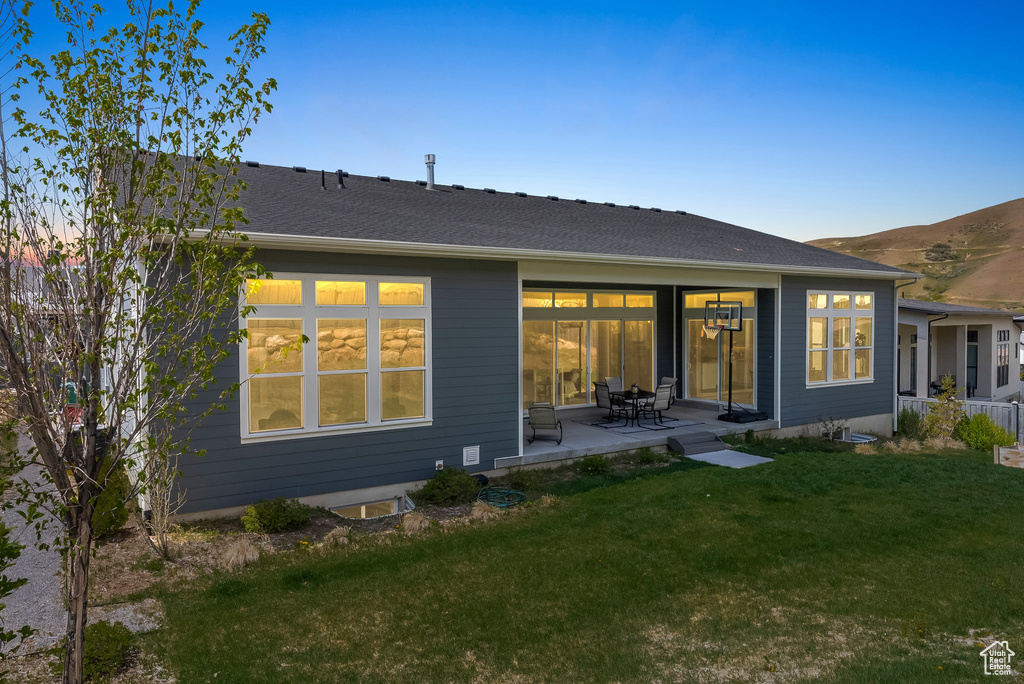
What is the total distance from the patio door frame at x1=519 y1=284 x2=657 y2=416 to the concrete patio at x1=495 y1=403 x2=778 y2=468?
602mm

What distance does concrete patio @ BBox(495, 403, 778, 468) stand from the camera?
9719 mm

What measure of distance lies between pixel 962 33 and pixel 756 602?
2375 cm

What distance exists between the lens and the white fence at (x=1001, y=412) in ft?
44.1

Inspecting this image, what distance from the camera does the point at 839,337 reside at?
528 inches

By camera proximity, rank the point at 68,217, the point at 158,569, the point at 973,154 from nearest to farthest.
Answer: the point at 68,217
the point at 158,569
the point at 973,154

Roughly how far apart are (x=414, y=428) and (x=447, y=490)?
3.19 feet

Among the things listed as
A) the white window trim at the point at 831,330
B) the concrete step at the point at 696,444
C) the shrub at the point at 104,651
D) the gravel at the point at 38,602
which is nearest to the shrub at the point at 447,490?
the gravel at the point at 38,602

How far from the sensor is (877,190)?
3419cm

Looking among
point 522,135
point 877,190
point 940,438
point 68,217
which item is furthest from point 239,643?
point 877,190

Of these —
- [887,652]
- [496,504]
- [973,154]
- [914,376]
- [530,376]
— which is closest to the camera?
[887,652]

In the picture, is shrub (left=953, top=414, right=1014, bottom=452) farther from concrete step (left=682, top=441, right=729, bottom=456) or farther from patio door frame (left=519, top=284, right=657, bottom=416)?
patio door frame (left=519, top=284, right=657, bottom=416)

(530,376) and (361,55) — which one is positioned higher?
(361,55)

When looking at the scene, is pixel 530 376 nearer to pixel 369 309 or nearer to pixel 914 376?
pixel 369 309

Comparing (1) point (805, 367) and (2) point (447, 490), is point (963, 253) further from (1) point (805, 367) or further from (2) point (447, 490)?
(2) point (447, 490)
